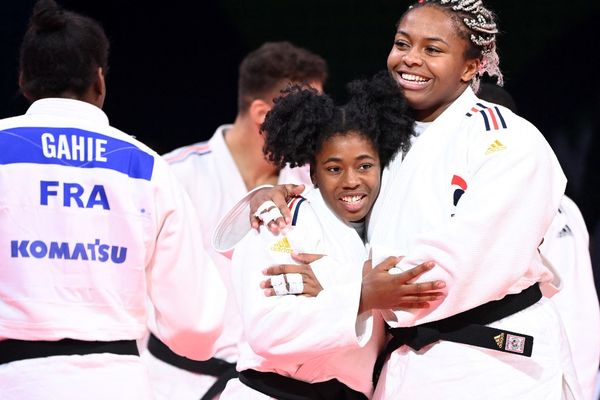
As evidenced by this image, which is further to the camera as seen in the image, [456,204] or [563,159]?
[563,159]

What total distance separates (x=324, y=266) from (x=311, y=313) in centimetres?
18

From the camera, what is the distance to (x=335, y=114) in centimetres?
345

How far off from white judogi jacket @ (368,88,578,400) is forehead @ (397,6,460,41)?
0.99 ft

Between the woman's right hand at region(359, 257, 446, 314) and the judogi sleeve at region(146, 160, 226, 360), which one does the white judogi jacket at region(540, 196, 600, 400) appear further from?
the judogi sleeve at region(146, 160, 226, 360)

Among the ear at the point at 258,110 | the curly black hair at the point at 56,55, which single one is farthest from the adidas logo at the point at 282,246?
the ear at the point at 258,110

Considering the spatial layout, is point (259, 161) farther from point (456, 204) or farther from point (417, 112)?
point (456, 204)

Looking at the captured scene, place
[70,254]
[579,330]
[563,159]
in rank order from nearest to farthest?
[70,254] → [579,330] → [563,159]

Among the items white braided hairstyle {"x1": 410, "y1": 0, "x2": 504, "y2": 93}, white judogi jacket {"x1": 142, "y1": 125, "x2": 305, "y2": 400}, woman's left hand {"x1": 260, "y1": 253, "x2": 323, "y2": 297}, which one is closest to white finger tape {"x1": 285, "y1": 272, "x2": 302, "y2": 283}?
woman's left hand {"x1": 260, "y1": 253, "x2": 323, "y2": 297}

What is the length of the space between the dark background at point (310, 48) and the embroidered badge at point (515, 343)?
9.02ft

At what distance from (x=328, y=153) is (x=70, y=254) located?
84cm

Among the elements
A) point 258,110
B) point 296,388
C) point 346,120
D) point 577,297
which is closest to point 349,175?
point 346,120

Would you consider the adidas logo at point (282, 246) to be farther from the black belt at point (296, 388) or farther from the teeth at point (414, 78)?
the teeth at point (414, 78)

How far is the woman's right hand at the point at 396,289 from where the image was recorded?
306cm

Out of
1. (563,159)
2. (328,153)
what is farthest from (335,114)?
(563,159)
